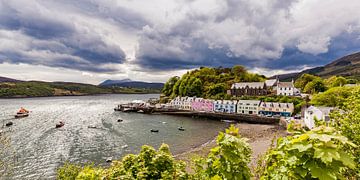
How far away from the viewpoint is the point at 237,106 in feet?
247

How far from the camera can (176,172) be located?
16.5 ft

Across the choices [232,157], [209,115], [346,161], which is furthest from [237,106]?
[346,161]

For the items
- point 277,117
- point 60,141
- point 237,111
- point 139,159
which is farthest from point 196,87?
point 139,159

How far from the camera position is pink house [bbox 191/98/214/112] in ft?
270

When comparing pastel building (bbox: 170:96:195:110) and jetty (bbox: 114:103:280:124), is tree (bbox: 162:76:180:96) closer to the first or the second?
pastel building (bbox: 170:96:195:110)

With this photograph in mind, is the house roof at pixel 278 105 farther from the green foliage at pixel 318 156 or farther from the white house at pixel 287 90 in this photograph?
the green foliage at pixel 318 156

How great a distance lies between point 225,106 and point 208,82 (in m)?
38.7

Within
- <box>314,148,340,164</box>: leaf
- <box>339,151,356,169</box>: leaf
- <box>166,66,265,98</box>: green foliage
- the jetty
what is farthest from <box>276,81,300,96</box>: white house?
<box>314,148,340,164</box>: leaf

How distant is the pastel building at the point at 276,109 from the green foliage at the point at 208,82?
25861 mm

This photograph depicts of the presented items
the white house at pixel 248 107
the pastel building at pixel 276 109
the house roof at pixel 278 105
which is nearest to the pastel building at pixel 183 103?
the white house at pixel 248 107

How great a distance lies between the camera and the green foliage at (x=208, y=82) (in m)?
100.0

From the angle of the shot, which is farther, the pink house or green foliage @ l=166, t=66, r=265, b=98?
green foliage @ l=166, t=66, r=265, b=98

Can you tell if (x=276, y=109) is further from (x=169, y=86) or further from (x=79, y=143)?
(x=169, y=86)

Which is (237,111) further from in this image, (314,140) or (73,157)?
(314,140)
